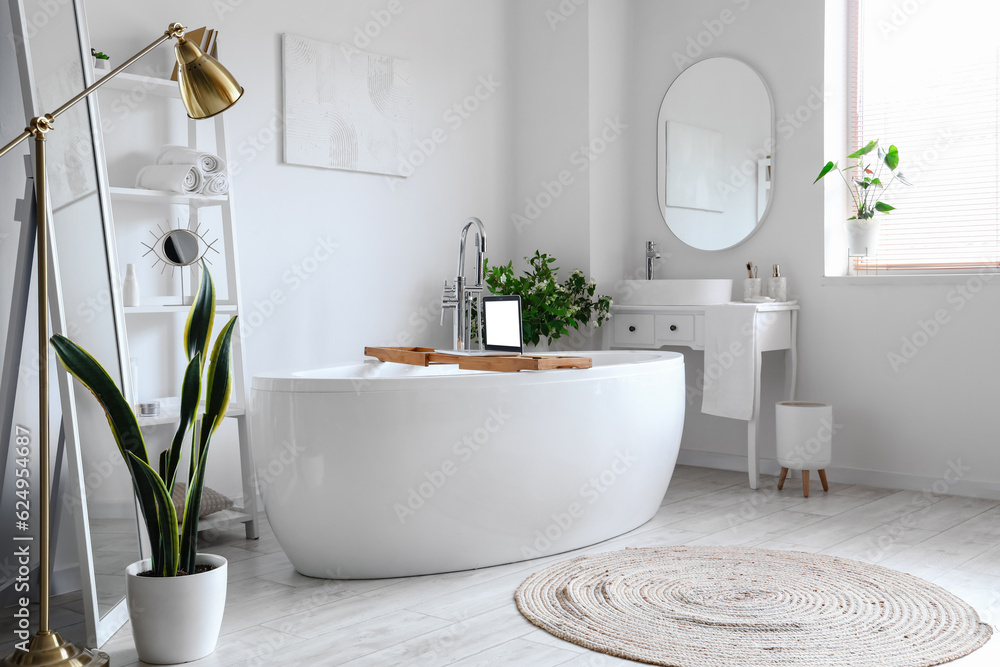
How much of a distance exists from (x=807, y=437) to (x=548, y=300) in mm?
1222

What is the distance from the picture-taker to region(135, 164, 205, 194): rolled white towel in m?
2.89

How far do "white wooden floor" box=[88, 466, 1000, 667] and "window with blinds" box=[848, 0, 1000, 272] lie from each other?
1.04 m

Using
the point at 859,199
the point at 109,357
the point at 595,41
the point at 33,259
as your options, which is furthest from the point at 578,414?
the point at 595,41

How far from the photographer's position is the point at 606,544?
288 centimetres

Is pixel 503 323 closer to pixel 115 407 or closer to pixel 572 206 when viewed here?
pixel 572 206

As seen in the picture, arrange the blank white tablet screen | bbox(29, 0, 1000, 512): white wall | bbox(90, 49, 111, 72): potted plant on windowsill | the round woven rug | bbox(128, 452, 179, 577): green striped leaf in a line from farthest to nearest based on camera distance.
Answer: bbox(29, 0, 1000, 512): white wall
the blank white tablet screen
bbox(90, 49, 111, 72): potted plant on windowsill
the round woven rug
bbox(128, 452, 179, 577): green striped leaf

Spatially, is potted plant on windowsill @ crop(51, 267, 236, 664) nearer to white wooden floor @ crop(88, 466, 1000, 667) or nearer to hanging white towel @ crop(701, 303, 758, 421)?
white wooden floor @ crop(88, 466, 1000, 667)

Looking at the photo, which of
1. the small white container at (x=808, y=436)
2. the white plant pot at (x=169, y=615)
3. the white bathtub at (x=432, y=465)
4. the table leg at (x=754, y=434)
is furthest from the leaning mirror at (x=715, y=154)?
the white plant pot at (x=169, y=615)

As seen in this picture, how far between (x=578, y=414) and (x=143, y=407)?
136 centimetres

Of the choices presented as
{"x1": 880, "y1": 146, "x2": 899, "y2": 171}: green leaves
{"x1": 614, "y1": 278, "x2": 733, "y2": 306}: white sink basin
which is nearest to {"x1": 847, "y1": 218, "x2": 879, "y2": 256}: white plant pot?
{"x1": 880, "y1": 146, "x2": 899, "y2": 171}: green leaves

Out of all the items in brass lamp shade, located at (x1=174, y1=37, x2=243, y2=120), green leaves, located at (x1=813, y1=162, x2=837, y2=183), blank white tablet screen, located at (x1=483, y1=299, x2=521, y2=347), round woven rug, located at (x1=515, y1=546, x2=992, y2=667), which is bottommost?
round woven rug, located at (x1=515, y1=546, x2=992, y2=667)

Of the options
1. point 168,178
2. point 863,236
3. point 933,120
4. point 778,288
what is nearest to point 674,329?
point 778,288

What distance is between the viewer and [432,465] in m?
2.44

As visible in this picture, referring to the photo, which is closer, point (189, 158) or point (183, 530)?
point (183, 530)
